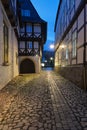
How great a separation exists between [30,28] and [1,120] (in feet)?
60.9

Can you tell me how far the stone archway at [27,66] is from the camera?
72.4 feet

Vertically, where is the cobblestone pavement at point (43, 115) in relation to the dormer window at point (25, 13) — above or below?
below

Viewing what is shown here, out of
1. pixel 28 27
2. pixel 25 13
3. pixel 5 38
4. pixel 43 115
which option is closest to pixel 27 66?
pixel 28 27

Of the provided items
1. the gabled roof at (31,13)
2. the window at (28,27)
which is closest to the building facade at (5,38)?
the window at (28,27)

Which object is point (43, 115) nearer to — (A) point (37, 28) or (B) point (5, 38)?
(B) point (5, 38)

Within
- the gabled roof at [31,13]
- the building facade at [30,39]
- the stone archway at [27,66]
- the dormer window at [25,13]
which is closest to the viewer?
the building facade at [30,39]

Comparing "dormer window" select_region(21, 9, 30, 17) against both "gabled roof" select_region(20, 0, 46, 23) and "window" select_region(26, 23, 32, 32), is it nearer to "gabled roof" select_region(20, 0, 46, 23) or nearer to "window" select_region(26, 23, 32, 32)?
"gabled roof" select_region(20, 0, 46, 23)

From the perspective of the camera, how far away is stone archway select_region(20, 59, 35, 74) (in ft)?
72.4

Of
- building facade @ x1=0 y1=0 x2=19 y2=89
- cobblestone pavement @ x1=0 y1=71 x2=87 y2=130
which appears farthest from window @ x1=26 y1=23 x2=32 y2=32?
cobblestone pavement @ x1=0 y1=71 x2=87 y2=130

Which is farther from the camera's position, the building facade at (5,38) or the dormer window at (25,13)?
the dormer window at (25,13)

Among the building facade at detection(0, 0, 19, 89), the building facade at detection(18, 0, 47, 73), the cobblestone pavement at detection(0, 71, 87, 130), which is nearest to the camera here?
the cobblestone pavement at detection(0, 71, 87, 130)

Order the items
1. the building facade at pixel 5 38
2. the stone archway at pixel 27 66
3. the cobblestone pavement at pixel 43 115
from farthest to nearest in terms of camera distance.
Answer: the stone archway at pixel 27 66, the building facade at pixel 5 38, the cobblestone pavement at pixel 43 115

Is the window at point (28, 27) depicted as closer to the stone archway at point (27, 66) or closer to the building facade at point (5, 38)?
the stone archway at point (27, 66)

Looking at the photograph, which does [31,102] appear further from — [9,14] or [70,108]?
[9,14]
